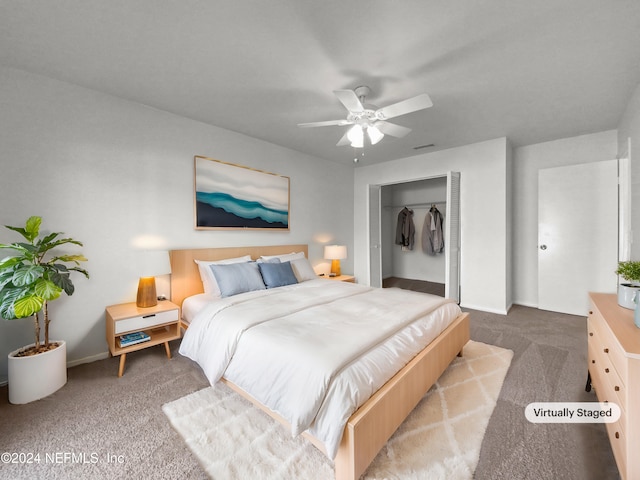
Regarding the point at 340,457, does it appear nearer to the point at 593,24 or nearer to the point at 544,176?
the point at 593,24

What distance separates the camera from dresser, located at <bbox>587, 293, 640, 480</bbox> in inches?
43.8

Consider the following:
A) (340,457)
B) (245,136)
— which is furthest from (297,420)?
(245,136)

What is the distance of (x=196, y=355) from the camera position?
2152 mm

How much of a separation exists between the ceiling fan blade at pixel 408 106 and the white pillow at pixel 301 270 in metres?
2.06

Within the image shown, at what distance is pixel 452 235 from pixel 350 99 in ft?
9.43

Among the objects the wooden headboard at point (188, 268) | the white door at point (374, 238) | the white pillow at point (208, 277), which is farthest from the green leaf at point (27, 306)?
the white door at point (374, 238)

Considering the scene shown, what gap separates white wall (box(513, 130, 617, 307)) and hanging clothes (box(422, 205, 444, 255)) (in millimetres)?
1541

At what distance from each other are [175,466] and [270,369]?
64 centimetres

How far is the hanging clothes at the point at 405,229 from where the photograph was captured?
20.4 ft

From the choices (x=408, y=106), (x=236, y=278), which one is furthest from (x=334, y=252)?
(x=408, y=106)

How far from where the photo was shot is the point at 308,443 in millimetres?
1544

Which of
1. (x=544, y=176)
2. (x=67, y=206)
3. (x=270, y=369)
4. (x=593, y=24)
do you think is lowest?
(x=270, y=369)

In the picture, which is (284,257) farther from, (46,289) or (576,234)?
(576,234)

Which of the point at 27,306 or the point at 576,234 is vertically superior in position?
the point at 576,234
